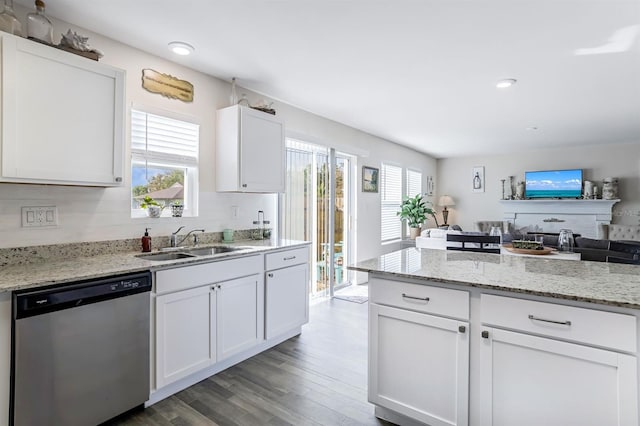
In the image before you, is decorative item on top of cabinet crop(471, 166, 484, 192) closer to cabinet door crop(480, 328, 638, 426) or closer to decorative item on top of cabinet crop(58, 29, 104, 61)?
cabinet door crop(480, 328, 638, 426)

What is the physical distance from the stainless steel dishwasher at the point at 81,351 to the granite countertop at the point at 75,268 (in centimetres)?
4

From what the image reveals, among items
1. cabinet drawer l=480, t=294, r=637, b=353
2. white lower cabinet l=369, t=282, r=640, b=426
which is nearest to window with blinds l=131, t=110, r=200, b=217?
white lower cabinet l=369, t=282, r=640, b=426

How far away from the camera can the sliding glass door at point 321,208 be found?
421 cm

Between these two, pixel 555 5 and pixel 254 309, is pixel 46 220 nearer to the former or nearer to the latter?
pixel 254 309

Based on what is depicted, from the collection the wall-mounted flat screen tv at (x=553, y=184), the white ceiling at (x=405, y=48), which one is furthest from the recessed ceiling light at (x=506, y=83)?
the wall-mounted flat screen tv at (x=553, y=184)

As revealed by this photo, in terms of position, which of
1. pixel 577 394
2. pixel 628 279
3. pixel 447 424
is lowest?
pixel 447 424

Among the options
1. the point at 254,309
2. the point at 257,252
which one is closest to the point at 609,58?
the point at 257,252

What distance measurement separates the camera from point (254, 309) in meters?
2.81

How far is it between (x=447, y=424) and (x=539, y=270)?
96 cm

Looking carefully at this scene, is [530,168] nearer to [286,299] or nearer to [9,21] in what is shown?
[286,299]

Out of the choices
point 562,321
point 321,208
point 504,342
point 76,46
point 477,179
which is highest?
point 76,46

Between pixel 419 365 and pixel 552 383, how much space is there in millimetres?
592

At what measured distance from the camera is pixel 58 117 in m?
1.98

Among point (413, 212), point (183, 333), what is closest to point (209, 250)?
point (183, 333)
